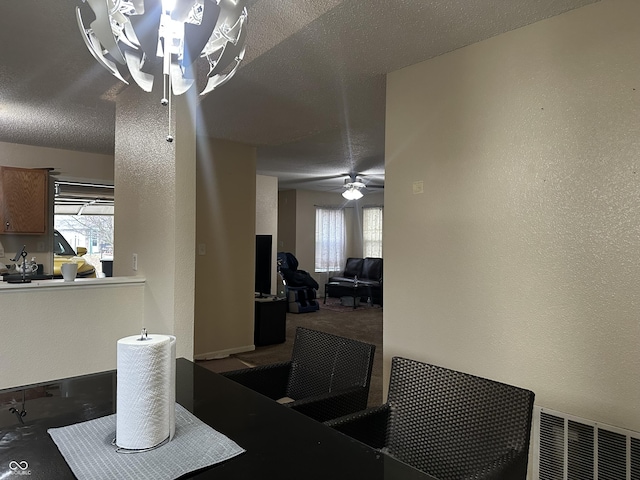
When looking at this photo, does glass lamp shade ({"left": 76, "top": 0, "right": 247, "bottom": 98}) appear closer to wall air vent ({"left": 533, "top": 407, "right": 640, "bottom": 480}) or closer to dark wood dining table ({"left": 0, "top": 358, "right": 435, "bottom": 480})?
dark wood dining table ({"left": 0, "top": 358, "right": 435, "bottom": 480})

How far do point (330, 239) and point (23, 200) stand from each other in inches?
229

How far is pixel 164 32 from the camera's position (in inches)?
48.3

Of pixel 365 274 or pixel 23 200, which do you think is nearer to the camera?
pixel 23 200

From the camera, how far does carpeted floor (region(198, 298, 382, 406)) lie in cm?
411

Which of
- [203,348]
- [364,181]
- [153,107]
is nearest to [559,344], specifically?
[153,107]

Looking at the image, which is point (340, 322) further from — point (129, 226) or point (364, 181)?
point (129, 226)

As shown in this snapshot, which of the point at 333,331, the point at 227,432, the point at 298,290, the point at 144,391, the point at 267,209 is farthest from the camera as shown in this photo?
the point at 298,290

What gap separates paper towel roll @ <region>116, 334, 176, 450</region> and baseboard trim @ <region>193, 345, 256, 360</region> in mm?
3447

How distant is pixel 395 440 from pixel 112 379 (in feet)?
3.38

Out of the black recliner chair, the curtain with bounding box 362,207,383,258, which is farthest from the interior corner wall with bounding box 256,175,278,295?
the curtain with bounding box 362,207,383,258

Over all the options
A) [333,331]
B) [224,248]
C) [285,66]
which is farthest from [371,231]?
[285,66]

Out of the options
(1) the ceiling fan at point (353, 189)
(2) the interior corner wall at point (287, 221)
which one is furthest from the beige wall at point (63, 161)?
(2) the interior corner wall at point (287, 221)

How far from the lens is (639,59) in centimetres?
176

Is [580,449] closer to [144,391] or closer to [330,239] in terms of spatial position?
[144,391]
